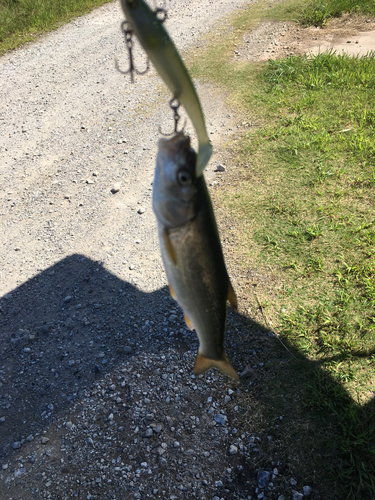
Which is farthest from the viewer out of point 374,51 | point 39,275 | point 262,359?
point 374,51

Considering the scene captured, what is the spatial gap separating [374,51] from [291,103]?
234cm

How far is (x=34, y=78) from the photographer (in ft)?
27.6

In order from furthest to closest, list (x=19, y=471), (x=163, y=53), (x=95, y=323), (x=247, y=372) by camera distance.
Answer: (x=95, y=323) → (x=247, y=372) → (x=19, y=471) → (x=163, y=53)

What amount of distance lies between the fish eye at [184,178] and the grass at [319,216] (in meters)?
2.47

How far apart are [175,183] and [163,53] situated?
46 cm

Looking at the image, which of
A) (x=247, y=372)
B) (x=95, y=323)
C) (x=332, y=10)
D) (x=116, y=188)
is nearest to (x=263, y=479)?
(x=247, y=372)

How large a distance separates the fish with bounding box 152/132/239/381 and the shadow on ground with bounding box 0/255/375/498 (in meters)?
1.73

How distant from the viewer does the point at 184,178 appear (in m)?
1.56

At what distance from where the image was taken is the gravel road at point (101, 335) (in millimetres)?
3070

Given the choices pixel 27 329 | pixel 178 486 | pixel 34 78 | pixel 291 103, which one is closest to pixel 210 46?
pixel 291 103

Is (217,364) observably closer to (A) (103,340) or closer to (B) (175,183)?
(B) (175,183)

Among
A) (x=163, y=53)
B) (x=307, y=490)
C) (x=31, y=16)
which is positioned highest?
(x=163, y=53)

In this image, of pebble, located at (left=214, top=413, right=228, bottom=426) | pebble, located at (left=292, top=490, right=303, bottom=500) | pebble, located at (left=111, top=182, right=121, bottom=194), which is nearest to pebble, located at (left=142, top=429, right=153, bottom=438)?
pebble, located at (left=214, top=413, right=228, bottom=426)

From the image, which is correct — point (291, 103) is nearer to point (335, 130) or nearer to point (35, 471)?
point (335, 130)
